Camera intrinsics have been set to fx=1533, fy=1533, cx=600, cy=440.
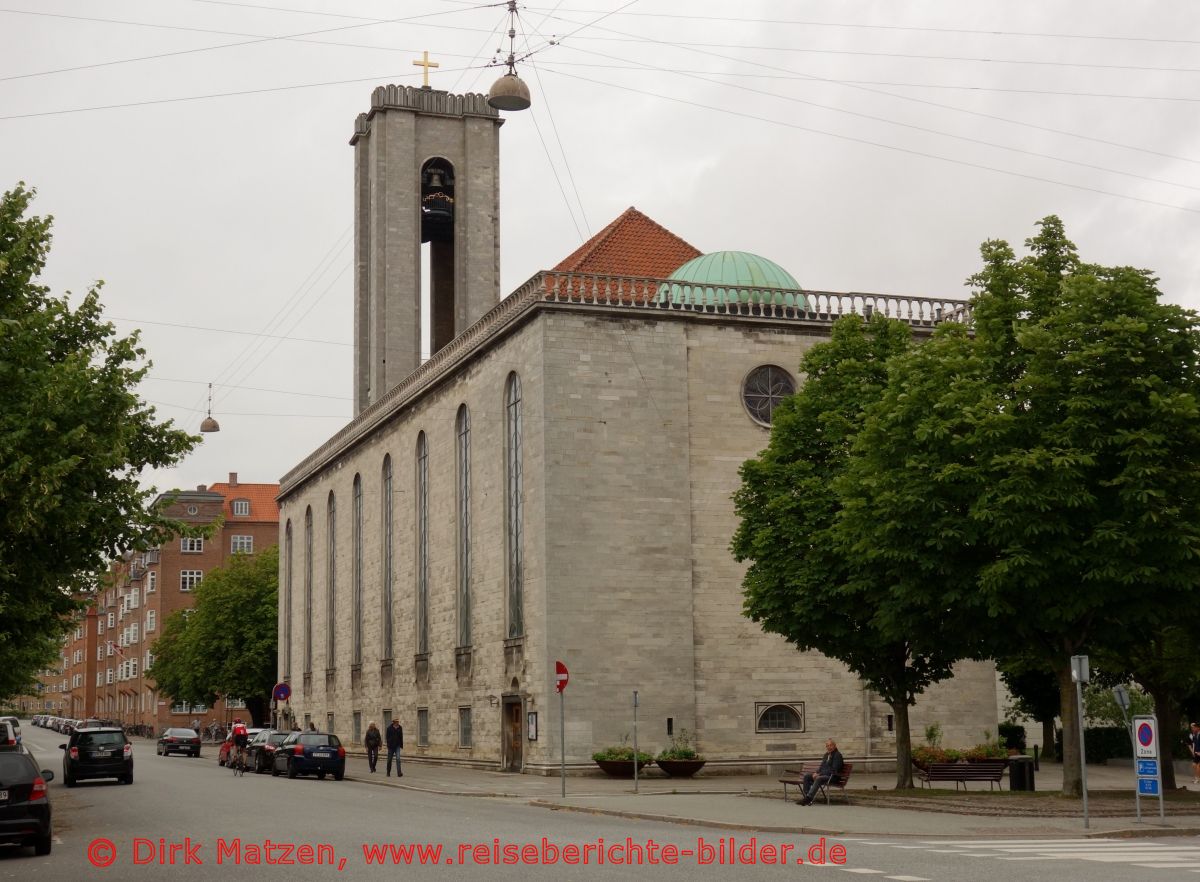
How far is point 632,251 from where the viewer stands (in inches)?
2021

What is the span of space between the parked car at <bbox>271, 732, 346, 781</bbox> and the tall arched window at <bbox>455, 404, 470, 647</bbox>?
6997 mm

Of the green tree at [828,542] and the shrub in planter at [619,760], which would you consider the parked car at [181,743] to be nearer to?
the shrub in planter at [619,760]

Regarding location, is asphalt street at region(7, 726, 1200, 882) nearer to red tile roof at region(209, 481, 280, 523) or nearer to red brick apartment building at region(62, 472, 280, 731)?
red brick apartment building at region(62, 472, 280, 731)

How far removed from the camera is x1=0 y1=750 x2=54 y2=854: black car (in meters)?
19.5

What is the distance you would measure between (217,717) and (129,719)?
23.5 meters

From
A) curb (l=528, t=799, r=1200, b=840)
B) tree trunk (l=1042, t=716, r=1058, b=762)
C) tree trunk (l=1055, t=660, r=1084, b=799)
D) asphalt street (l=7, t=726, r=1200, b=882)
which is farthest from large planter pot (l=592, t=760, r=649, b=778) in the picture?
tree trunk (l=1042, t=716, r=1058, b=762)

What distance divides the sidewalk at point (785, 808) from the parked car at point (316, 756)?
1.82 m

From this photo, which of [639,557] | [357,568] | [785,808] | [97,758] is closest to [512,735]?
[639,557]

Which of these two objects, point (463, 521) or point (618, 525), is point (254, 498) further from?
point (618, 525)

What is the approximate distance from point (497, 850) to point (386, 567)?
42.2 metres

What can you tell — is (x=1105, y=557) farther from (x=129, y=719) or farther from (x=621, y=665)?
(x=129, y=719)

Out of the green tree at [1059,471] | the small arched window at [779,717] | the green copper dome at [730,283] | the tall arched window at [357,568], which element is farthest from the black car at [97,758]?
the tall arched window at [357,568]

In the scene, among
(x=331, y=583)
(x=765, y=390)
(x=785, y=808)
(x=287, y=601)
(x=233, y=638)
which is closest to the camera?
(x=785, y=808)

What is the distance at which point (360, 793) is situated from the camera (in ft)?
113
